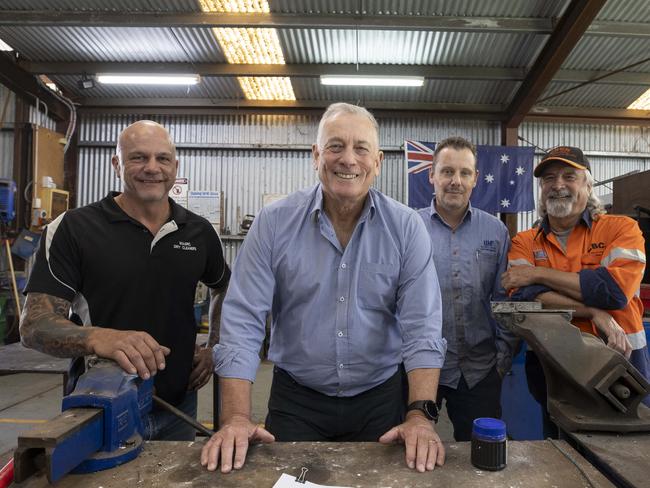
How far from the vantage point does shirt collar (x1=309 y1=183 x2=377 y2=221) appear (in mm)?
1647

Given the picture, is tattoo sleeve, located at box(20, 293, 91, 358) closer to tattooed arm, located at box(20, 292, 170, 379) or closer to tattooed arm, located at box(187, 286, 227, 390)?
tattooed arm, located at box(20, 292, 170, 379)

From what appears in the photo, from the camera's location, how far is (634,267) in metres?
1.85

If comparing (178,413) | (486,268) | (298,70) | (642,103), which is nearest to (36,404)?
(178,413)

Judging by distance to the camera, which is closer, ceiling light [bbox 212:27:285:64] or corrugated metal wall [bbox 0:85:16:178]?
ceiling light [bbox 212:27:285:64]

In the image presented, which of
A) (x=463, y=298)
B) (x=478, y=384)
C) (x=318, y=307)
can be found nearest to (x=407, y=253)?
(x=318, y=307)

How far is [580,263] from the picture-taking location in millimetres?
1985

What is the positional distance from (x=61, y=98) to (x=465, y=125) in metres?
6.88

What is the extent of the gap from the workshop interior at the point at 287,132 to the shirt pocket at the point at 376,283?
0.38 metres

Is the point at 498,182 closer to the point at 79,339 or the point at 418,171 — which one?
the point at 418,171

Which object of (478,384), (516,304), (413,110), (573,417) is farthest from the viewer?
(413,110)

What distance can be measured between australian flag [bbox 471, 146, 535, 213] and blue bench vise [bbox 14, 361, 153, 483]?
21.9 feet

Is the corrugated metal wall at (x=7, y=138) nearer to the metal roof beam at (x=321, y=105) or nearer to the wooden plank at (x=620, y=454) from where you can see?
the metal roof beam at (x=321, y=105)

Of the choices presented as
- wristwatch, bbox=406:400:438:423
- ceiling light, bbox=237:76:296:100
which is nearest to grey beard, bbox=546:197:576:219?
wristwatch, bbox=406:400:438:423

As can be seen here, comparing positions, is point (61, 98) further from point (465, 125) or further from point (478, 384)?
point (478, 384)
